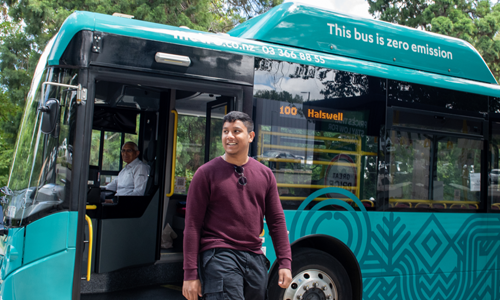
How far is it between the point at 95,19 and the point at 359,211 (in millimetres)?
3044

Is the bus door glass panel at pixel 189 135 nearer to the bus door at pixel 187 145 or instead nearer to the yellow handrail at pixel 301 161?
the bus door at pixel 187 145

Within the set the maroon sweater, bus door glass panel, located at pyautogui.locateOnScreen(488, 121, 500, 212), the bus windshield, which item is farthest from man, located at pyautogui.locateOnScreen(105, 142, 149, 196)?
bus door glass panel, located at pyautogui.locateOnScreen(488, 121, 500, 212)

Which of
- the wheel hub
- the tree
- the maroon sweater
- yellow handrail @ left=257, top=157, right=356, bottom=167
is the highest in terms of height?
the tree

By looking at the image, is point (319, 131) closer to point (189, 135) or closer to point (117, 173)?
point (189, 135)

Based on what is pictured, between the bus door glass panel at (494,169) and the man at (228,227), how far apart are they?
376cm

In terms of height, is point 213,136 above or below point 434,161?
above

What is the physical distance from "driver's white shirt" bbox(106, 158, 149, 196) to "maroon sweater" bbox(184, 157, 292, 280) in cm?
276

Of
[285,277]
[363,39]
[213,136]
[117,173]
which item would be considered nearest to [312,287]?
[285,277]

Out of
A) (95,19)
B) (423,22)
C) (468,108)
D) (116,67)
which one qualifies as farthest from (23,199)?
(423,22)

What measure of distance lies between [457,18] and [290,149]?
13.2 meters

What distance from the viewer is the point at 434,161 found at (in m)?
5.01

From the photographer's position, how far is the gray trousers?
8.45ft

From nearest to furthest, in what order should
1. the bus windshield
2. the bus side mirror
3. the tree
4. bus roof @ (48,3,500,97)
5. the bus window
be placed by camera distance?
the bus side mirror → the bus windshield → bus roof @ (48,3,500,97) → the bus window → the tree

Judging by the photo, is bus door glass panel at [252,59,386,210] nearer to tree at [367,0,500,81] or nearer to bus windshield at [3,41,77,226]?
bus windshield at [3,41,77,226]
